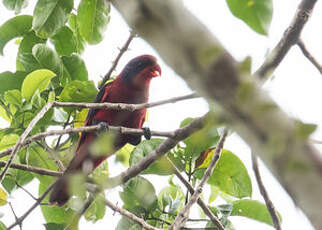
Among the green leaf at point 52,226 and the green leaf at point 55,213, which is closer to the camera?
the green leaf at point 52,226

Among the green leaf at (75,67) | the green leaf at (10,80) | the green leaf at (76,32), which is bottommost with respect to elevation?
the green leaf at (10,80)

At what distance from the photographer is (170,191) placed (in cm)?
296

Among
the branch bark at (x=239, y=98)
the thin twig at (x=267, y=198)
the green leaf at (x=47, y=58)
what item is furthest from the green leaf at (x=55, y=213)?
the branch bark at (x=239, y=98)

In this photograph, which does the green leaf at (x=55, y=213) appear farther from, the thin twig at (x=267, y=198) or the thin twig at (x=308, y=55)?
the thin twig at (x=308, y=55)

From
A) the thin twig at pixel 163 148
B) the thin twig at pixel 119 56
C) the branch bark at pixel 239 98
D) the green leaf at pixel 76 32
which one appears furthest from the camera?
the green leaf at pixel 76 32

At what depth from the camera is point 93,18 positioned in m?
2.81

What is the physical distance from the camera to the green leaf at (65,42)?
3.14m

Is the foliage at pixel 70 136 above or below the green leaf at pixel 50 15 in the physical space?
below

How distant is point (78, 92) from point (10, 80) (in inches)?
16.9

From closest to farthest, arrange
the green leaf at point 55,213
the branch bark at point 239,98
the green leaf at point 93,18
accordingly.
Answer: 1. the branch bark at point 239,98
2. the green leaf at point 93,18
3. the green leaf at point 55,213

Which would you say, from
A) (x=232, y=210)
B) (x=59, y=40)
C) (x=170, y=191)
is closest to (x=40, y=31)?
(x=59, y=40)

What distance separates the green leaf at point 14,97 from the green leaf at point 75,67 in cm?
53

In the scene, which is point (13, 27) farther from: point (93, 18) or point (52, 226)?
point (52, 226)

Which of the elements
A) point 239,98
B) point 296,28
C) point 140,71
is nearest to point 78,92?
point 140,71
